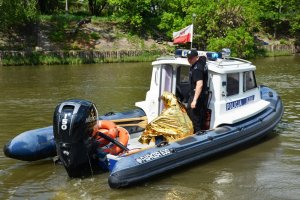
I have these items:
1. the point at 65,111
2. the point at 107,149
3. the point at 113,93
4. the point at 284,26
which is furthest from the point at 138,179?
the point at 284,26

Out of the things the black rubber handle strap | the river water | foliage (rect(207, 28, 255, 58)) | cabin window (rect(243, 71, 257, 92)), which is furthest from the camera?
foliage (rect(207, 28, 255, 58))

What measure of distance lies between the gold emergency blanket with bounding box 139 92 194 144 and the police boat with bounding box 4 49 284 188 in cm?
30

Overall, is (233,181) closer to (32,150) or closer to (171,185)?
(171,185)

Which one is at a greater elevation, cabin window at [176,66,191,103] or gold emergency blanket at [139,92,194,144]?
cabin window at [176,66,191,103]

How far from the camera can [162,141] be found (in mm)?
9133

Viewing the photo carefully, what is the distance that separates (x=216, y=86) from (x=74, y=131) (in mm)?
3487

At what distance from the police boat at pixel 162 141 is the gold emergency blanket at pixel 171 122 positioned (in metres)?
0.30

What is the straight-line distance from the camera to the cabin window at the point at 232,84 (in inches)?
388

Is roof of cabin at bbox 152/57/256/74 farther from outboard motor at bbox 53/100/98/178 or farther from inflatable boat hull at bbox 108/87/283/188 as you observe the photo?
outboard motor at bbox 53/100/98/178

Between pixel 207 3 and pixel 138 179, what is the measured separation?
94.5 ft

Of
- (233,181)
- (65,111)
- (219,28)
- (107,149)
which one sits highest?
(219,28)

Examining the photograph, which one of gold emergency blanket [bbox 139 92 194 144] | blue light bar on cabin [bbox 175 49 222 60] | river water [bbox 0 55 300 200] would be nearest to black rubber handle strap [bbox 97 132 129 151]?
river water [bbox 0 55 300 200]

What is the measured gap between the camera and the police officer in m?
9.10

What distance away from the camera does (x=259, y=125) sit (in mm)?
10172
